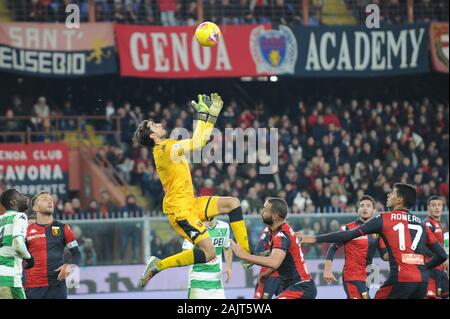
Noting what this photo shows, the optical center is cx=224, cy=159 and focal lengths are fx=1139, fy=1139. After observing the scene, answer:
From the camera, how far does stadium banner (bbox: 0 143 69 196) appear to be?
25.9m

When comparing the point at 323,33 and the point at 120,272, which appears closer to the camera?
the point at 120,272

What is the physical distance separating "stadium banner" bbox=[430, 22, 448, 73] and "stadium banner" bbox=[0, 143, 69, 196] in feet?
33.6

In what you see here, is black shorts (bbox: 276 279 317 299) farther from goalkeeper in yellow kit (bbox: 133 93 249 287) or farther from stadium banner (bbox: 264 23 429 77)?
stadium banner (bbox: 264 23 429 77)

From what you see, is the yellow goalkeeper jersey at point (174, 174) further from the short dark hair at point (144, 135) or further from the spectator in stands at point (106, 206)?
the spectator in stands at point (106, 206)

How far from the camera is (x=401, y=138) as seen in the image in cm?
2905

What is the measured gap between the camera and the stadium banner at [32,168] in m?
25.9

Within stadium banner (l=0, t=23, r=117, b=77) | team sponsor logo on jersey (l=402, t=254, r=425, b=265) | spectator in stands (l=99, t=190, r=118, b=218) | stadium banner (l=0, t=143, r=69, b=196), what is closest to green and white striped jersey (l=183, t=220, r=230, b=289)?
team sponsor logo on jersey (l=402, t=254, r=425, b=265)

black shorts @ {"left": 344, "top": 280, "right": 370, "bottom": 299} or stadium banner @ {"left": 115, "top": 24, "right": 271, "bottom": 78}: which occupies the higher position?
stadium banner @ {"left": 115, "top": 24, "right": 271, "bottom": 78}

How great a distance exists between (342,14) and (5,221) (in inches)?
719

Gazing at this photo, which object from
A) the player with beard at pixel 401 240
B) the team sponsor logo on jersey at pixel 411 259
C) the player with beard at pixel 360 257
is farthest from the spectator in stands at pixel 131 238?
the team sponsor logo on jersey at pixel 411 259

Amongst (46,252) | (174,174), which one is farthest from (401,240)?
(46,252)
